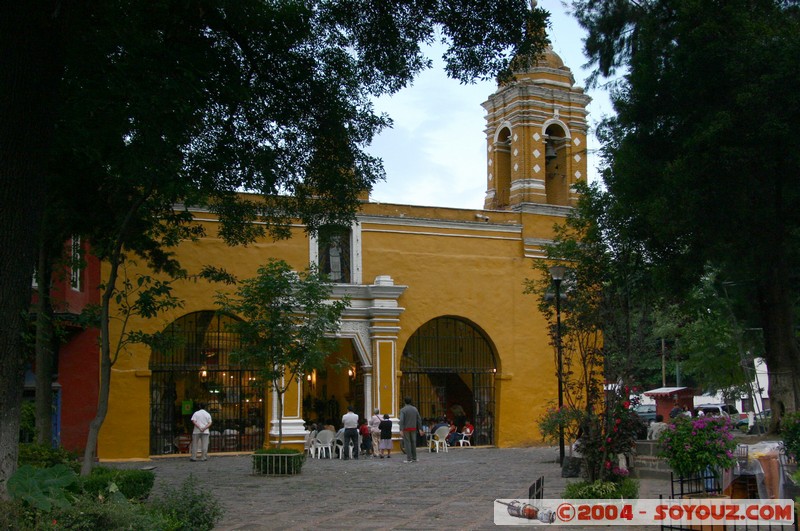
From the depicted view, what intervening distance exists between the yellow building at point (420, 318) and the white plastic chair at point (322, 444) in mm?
731

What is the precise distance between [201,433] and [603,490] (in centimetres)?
1340

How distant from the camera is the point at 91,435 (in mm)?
11508

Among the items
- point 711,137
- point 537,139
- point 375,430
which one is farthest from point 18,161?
point 537,139

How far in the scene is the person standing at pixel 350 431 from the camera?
22.6 meters

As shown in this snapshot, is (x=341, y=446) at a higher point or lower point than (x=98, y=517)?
lower

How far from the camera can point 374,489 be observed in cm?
1461

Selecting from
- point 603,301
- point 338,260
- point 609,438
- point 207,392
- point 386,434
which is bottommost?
point 386,434

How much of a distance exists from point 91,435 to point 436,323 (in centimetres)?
1665

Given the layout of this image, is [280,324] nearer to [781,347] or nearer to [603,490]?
[603,490]

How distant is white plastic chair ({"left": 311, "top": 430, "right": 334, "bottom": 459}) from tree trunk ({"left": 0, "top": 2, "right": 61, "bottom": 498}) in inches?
657

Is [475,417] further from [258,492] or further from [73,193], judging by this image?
[73,193]

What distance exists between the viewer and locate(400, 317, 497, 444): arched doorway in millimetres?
27047

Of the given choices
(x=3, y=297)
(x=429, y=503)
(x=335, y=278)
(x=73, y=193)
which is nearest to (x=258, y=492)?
(x=429, y=503)

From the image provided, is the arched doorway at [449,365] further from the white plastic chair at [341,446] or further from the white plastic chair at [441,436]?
the white plastic chair at [341,446]
